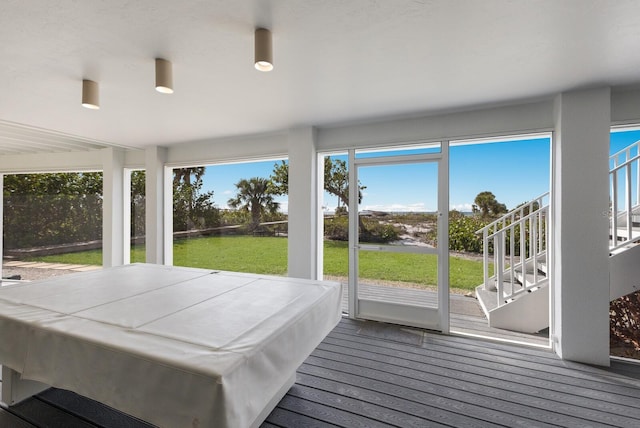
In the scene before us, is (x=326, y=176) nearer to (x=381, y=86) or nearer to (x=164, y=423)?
(x=381, y=86)

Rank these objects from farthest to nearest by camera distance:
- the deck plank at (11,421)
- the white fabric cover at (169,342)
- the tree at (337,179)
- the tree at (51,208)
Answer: the tree at (51,208) → the tree at (337,179) → the deck plank at (11,421) → the white fabric cover at (169,342)

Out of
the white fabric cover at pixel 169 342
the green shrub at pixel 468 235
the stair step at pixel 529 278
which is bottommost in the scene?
the stair step at pixel 529 278

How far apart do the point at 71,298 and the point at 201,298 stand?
0.73 metres

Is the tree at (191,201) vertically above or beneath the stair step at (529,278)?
above

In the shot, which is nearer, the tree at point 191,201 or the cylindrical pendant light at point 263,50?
the cylindrical pendant light at point 263,50

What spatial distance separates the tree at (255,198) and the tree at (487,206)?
312cm

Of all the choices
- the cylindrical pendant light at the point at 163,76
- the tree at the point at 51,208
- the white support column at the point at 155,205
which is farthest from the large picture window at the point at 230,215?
the cylindrical pendant light at the point at 163,76

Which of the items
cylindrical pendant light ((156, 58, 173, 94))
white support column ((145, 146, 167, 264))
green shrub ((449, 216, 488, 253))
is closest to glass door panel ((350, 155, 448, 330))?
green shrub ((449, 216, 488, 253))

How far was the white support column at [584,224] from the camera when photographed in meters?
2.36

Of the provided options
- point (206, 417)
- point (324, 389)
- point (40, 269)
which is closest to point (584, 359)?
point (324, 389)

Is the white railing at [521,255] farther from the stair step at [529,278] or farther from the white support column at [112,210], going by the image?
the white support column at [112,210]

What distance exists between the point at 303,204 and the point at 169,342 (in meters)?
2.51

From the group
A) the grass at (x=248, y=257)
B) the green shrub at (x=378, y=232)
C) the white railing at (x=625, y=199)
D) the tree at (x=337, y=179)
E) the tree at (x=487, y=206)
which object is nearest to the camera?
the white railing at (x=625, y=199)

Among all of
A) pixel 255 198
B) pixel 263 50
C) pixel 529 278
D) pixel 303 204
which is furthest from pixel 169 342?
pixel 529 278
